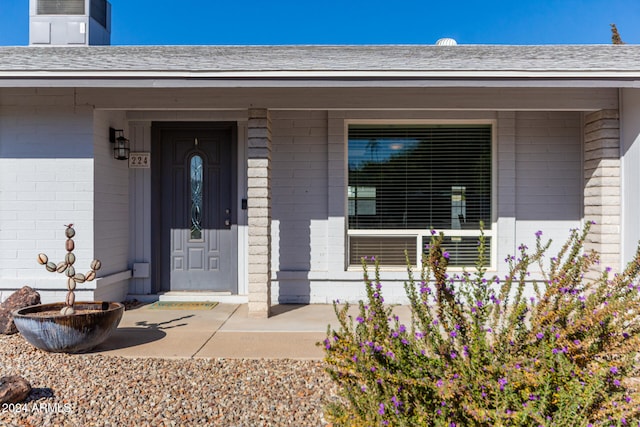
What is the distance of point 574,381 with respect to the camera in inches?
88.8

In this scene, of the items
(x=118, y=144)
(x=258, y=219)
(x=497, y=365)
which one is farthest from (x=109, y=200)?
(x=497, y=365)

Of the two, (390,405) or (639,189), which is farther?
(639,189)

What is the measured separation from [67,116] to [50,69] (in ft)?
2.50

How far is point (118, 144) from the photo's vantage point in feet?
21.4

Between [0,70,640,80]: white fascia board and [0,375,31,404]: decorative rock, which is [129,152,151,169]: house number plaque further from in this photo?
[0,375,31,404]: decorative rock

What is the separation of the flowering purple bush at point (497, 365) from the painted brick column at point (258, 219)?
3088mm

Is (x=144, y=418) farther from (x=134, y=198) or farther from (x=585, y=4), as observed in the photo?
(x=585, y=4)

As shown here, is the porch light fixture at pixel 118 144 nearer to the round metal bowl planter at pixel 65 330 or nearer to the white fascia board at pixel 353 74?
the white fascia board at pixel 353 74

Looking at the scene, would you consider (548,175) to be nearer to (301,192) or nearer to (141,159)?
(301,192)

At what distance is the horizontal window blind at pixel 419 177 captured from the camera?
675cm

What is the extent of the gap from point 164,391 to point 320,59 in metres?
4.27

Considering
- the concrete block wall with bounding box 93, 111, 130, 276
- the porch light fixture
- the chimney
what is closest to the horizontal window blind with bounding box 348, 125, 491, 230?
the porch light fixture

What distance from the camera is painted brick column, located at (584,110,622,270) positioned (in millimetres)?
5926

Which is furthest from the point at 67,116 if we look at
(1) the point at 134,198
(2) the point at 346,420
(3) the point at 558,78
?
(3) the point at 558,78
